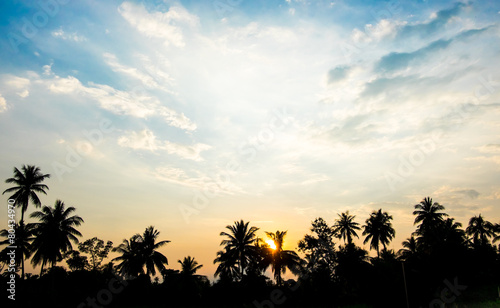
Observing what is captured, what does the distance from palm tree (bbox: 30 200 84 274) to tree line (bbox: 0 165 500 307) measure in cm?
11

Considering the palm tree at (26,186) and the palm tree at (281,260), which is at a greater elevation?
the palm tree at (26,186)

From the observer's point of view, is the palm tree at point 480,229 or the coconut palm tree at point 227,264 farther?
the palm tree at point 480,229

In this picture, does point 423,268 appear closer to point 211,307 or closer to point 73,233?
point 211,307

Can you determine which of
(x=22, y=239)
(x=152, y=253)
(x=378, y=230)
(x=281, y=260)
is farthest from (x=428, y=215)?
(x=22, y=239)

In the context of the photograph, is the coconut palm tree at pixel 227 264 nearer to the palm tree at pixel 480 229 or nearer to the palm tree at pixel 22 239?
the palm tree at pixel 22 239

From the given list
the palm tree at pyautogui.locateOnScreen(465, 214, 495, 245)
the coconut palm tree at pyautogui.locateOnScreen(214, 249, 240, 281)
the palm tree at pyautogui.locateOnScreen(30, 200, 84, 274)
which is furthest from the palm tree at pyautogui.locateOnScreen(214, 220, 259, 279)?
the palm tree at pyautogui.locateOnScreen(465, 214, 495, 245)

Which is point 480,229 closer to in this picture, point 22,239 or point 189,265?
point 189,265

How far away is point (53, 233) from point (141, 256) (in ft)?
39.1

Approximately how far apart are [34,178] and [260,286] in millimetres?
32130

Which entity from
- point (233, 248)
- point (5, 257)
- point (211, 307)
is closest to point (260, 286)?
point (211, 307)

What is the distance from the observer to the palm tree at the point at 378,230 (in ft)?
184

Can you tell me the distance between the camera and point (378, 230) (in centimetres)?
5656

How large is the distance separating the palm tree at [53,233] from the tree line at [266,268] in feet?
0.38

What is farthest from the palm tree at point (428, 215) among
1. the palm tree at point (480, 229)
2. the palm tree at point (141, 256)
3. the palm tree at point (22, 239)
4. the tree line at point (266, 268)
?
the palm tree at point (22, 239)
